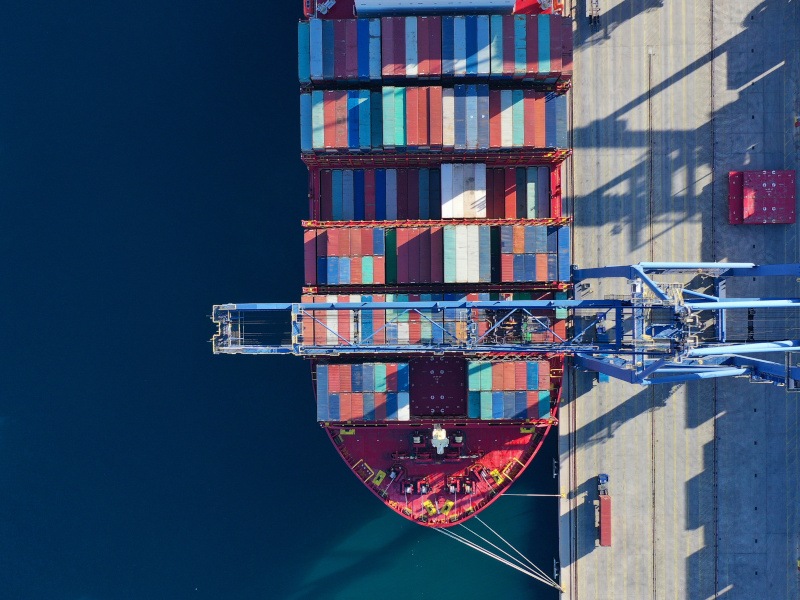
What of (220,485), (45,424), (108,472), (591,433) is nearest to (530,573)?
(591,433)

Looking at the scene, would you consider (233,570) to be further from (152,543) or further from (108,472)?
(108,472)

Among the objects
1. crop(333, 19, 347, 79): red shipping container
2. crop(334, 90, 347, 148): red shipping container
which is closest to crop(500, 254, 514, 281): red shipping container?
crop(334, 90, 347, 148): red shipping container

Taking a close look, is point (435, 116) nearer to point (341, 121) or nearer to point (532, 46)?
point (341, 121)

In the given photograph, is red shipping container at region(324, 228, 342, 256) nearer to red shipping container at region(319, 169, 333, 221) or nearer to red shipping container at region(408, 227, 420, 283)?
red shipping container at region(319, 169, 333, 221)

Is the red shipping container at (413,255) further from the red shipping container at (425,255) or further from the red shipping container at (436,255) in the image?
the red shipping container at (436,255)

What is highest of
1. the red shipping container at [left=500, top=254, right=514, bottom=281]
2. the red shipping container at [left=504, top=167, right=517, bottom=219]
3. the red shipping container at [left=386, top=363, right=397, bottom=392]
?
the red shipping container at [left=504, top=167, right=517, bottom=219]
